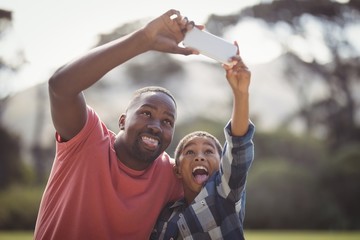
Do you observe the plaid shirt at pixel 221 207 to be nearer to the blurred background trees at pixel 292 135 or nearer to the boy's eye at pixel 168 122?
the boy's eye at pixel 168 122

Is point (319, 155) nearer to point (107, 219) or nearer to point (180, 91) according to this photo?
point (180, 91)

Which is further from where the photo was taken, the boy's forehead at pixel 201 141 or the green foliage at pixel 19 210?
the green foliage at pixel 19 210

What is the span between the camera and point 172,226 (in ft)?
8.95

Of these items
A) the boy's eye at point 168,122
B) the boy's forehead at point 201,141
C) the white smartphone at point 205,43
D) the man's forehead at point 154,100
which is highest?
the white smartphone at point 205,43

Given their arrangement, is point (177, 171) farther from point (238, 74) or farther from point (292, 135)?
point (292, 135)

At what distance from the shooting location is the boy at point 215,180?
91.4 inches

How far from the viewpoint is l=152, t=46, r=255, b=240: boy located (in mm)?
2320

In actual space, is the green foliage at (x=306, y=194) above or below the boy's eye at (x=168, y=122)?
below

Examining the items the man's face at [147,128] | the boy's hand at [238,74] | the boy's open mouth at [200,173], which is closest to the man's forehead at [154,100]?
the man's face at [147,128]

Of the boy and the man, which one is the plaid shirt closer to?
the boy

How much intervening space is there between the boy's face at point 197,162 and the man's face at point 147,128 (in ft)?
0.77

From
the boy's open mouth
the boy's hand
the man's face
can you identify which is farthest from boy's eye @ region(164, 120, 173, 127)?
the boy's hand

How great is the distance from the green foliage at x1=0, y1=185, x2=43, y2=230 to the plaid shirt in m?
13.9

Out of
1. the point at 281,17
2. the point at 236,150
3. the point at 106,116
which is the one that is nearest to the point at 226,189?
the point at 236,150
